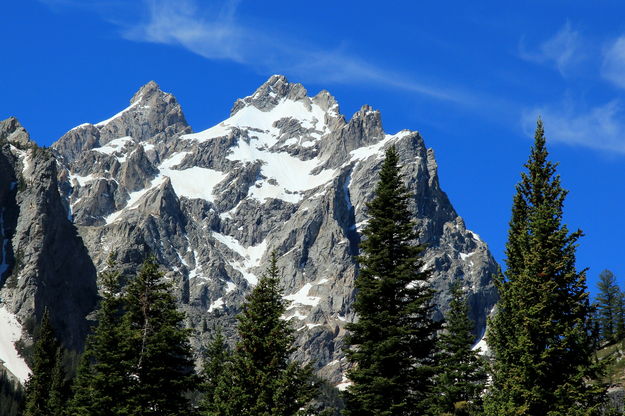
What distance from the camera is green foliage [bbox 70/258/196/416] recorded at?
36.7m

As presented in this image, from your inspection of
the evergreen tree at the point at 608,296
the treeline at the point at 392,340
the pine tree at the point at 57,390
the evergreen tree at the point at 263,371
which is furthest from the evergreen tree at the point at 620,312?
the evergreen tree at the point at 263,371

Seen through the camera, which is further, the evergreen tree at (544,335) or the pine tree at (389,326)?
the pine tree at (389,326)

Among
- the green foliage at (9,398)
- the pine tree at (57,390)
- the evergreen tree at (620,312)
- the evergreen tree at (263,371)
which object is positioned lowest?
the evergreen tree at (263,371)

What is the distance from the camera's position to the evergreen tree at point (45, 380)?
8144 cm

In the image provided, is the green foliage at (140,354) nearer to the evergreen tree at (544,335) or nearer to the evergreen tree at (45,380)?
the evergreen tree at (544,335)

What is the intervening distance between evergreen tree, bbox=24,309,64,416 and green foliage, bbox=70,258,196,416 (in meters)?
44.9

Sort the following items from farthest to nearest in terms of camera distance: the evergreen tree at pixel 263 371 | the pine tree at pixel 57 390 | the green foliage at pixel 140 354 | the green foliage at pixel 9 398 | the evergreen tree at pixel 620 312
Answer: the green foliage at pixel 9 398, the evergreen tree at pixel 620 312, the pine tree at pixel 57 390, the green foliage at pixel 140 354, the evergreen tree at pixel 263 371

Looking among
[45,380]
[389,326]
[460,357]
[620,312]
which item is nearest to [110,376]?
[389,326]

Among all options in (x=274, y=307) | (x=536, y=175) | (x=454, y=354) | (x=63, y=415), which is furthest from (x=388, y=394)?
(x=63, y=415)

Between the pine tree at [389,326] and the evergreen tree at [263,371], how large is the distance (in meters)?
2.56

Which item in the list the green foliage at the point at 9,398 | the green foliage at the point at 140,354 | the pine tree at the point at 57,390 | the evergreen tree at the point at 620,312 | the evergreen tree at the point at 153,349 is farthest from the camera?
the green foliage at the point at 9,398

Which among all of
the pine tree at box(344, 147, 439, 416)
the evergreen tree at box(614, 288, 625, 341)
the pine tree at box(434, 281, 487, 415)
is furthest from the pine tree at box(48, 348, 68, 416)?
the evergreen tree at box(614, 288, 625, 341)

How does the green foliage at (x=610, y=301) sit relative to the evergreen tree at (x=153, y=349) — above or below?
above

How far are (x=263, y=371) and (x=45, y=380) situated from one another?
6288cm
